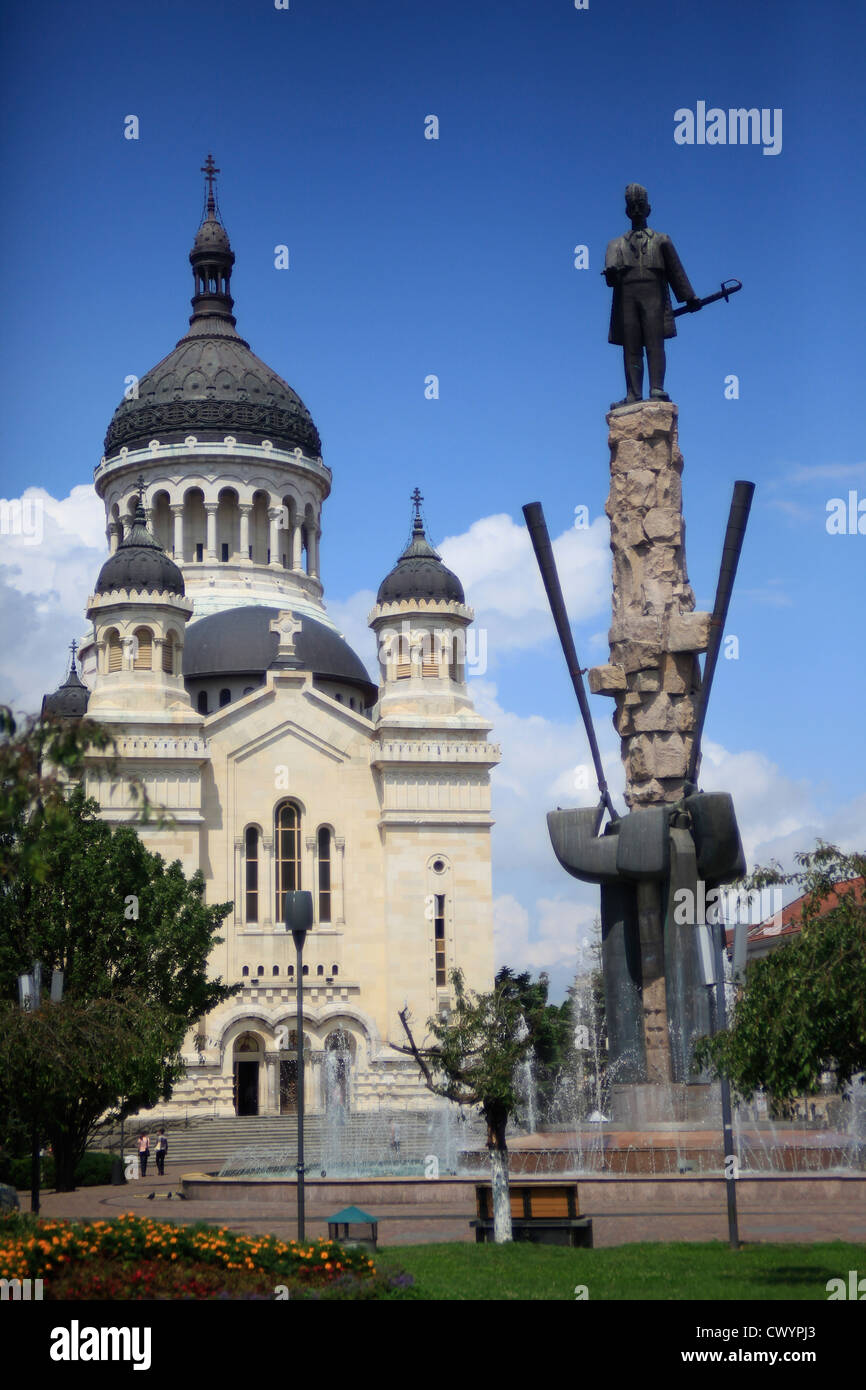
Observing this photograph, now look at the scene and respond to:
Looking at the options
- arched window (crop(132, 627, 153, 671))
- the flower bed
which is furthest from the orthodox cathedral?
the flower bed

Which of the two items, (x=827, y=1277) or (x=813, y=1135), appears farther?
(x=813, y=1135)

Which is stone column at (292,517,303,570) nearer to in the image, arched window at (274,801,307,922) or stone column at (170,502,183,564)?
stone column at (170,502,183,564)

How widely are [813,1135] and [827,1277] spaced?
12.8 metres

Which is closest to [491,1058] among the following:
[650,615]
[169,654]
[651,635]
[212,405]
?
[651,635]

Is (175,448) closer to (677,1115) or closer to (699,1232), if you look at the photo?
(677,1115)

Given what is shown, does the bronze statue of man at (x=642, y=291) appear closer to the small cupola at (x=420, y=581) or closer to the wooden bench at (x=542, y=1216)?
→ the wooden bench at (x=542, y=1216)

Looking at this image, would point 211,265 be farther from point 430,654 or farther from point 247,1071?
point 247,1071

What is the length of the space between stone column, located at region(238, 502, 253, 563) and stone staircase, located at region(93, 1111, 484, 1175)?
23.8 metres

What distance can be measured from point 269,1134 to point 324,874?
983 centimetres

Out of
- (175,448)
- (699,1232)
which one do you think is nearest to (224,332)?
(175,448)

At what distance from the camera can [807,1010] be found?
1380 centimetres

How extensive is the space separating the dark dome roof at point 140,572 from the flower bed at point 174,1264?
4057 centimetres
